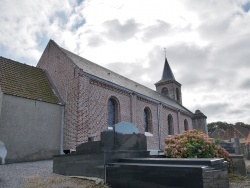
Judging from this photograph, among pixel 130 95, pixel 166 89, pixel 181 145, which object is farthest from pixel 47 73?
pixel 166 89

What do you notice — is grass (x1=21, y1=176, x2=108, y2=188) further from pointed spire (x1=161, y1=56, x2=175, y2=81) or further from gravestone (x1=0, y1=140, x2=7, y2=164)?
pointed spire (x1=161, y1=56, x2=175, y2=81)

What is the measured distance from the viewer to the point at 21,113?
42.7 ft

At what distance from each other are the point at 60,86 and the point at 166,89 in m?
21.0

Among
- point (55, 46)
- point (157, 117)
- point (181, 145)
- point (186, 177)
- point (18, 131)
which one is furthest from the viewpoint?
point (157, 117)

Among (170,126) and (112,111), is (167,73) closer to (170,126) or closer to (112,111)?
(170,126)

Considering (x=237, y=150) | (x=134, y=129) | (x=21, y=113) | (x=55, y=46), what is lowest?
(x=237, y=150)

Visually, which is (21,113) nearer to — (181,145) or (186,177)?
(181,145)

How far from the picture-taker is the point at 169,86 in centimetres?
3409

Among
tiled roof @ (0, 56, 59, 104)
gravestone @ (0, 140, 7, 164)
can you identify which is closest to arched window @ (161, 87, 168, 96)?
tiled roof @ (0, 56, 59, 104)

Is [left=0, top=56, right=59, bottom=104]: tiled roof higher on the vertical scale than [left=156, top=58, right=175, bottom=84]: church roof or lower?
lower

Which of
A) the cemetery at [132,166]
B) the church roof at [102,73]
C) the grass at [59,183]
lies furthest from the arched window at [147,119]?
the grass at [59,183]

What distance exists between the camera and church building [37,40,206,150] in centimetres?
1463

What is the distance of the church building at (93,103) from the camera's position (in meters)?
14.6

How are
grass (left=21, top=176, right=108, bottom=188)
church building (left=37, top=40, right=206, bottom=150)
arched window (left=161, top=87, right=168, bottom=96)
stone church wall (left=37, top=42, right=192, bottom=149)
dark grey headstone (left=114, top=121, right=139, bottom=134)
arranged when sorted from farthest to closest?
arched window (left=161, top=87, right=168, bottom=96)
church building (left=37, top=40, right=206, bottom=150)
stone church wall (left=37, top=42, right=192, bottom=149)
dark grey headstone (left=114, top=121, right=139, bottom=134)
grass (left=21, top=176, right=108, bottom=188)
